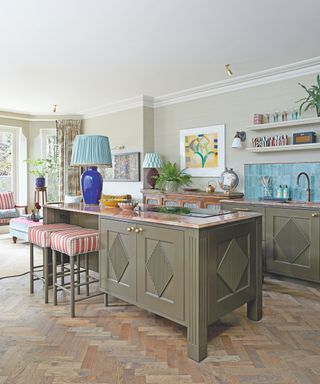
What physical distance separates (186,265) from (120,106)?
16.8 feet

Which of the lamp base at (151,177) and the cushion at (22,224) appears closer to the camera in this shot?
the cushion at (22,224)

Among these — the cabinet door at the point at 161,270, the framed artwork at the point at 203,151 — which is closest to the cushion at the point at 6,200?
the framed artwork at the point at 203,151

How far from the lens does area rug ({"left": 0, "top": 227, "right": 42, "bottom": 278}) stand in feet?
14.0

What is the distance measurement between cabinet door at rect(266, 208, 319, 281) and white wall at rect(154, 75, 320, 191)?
105 cm

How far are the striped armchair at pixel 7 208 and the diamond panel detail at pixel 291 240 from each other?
4.95 m

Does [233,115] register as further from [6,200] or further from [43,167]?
[6,200]

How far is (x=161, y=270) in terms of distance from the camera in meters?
2.39

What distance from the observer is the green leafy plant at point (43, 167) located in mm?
7398

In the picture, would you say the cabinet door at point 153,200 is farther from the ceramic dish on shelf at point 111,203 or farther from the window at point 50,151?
the window at point 50,151

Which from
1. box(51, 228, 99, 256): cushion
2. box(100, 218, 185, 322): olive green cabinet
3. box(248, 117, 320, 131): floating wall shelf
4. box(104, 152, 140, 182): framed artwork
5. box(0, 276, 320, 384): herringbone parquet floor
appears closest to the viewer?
box(0, 276, 320, 384): herringbone parquet floor

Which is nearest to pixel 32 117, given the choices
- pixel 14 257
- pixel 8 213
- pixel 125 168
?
pixel 8 213

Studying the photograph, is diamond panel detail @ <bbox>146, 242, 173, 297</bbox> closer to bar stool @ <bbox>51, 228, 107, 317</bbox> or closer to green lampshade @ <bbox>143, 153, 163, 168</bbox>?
bar stool @ <bbox>51, 228, 107, 317</bbox>

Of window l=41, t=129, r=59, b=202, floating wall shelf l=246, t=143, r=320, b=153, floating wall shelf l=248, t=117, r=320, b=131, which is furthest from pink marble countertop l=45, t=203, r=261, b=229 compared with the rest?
window l=41, t=129, r=59, b=202

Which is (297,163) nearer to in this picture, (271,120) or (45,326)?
(271,120)
